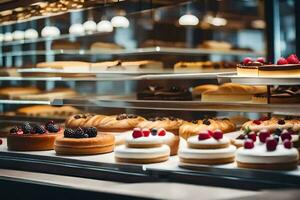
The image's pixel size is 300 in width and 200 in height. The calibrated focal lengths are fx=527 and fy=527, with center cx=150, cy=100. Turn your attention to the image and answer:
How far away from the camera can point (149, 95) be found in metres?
5.49

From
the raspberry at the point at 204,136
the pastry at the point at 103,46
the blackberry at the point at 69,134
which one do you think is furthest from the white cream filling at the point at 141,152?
the pastry at the point at 103,46

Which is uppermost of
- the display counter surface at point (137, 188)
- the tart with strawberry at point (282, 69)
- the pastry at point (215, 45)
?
the pastry at point (215, 45)

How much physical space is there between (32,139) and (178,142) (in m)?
1.15

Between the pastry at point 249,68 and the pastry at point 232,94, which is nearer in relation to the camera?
the pastry at point 249,68

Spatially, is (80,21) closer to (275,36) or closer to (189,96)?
(189,96)

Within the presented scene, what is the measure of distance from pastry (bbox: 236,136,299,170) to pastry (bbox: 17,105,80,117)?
3899mm

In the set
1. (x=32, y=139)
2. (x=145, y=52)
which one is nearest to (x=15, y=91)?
(x=145, y=52)

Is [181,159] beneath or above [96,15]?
beneath

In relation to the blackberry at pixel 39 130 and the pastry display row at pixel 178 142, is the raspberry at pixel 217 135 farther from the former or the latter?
the blackberry at pixel 39 130

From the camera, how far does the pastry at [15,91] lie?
662 centimetres

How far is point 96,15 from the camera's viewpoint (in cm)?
569

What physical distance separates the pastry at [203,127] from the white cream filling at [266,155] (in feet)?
2.81

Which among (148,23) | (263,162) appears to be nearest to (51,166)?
(263,162)

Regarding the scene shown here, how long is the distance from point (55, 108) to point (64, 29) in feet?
3.48
